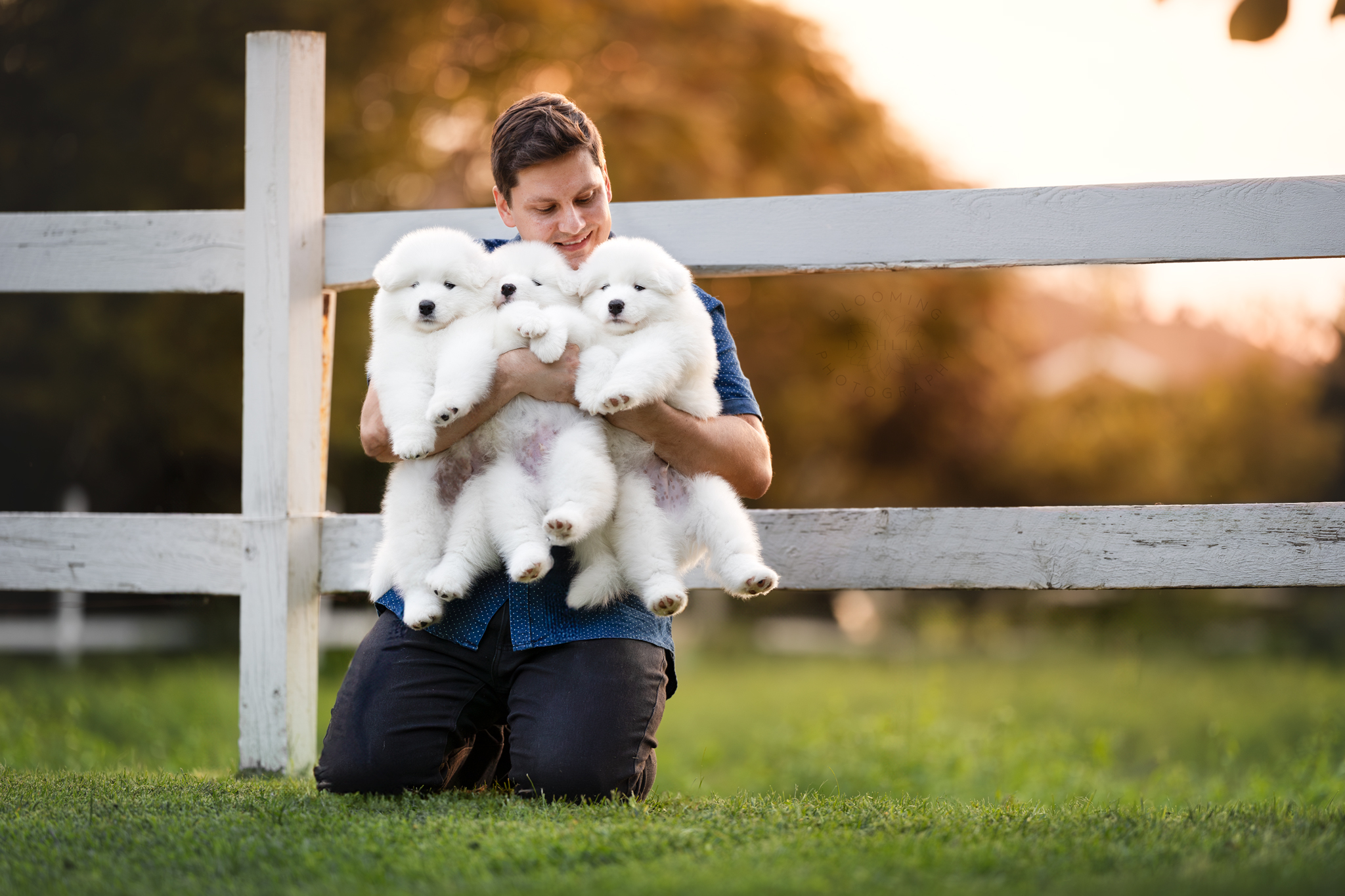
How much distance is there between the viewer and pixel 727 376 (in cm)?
277

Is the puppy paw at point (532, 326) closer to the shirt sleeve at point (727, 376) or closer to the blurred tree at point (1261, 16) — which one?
the shirt sleeve at point (727, 376)

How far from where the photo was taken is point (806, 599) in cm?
1662

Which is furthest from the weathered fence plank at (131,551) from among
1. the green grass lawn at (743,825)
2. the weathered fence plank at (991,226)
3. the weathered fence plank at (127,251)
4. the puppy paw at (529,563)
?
the puppy paw at (529,563)

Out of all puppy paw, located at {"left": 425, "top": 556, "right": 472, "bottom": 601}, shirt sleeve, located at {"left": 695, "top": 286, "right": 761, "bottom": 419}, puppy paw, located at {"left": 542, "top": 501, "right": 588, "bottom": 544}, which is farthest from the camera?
shirt sleeve, located at {"left": 695, "top": 286, "right": 761, "bottom": 419}

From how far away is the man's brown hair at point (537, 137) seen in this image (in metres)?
2.65

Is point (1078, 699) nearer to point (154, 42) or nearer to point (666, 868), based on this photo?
point (666, 868)

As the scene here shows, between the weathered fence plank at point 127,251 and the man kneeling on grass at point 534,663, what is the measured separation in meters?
0.80

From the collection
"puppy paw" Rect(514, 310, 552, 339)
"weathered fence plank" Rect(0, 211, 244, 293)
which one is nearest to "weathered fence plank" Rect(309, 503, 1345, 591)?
"puppy paw" Rect(514, 310, 552, 339)

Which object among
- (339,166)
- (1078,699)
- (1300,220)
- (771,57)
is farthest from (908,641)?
(1300,220)

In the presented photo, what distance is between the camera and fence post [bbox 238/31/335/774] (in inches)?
118

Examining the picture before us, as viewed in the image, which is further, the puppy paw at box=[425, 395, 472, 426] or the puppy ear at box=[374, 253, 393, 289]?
the puppy ear at box=[374, 253, 393, 289]

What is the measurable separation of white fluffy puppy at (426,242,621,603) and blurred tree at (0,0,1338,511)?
337cm

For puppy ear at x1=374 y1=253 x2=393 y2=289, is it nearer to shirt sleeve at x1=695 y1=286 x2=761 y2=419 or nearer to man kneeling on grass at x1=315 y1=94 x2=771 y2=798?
man kneeling on grass at x1=315 y1=94 x2=771 y2=798

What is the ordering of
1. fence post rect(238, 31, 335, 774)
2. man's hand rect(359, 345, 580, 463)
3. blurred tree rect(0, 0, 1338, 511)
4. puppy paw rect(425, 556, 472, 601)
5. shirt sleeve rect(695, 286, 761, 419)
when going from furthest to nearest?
blurred tree rect(0, 0, 1338, 511)
fence post rect(238, 31, 335, 774)
shirt sleeve rect(695, 286, 761, 419)
man's hand rect(359, 345, 580, 463)
puppy paw rect(425, 556, 472, 601)
